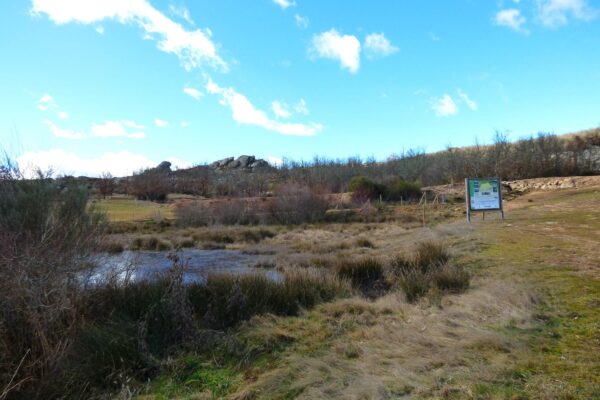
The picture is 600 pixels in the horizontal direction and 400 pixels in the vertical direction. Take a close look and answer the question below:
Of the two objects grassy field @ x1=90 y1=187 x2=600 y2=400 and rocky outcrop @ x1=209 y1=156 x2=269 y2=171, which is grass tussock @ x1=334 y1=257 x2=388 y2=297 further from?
rocky outcrop @ x1=209 y1=156 x2=269 y2=171

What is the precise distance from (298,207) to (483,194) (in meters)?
24.2

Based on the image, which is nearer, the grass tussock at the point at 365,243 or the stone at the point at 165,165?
the grass tussock at the point at 365,243

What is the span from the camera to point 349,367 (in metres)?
5.07

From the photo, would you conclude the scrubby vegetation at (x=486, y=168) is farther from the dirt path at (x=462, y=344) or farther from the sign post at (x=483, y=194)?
the dirt path at (x=462, y=344)

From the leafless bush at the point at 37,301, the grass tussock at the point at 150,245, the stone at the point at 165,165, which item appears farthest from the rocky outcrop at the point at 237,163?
the leafless bush at the point at 37,301

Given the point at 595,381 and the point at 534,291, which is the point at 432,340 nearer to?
→ the point at 595,381

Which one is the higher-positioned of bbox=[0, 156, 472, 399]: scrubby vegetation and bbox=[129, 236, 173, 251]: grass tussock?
bbox=[0, 156, 472, 399]: scrubby vegetation

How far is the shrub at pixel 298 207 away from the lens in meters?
43.4

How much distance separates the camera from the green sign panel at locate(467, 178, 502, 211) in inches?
824

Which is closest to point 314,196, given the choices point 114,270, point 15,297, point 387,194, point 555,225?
point 387,194

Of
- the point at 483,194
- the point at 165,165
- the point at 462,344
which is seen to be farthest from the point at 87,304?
the point at 165,165

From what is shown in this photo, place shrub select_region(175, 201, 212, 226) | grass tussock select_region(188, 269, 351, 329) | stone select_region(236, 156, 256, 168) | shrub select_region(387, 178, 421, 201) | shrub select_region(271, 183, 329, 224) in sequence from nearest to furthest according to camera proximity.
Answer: grass tussock select_region(188, 269, 351, 329) → shrub select_region(271, 183, 329, 224) → shrub select_region(175, 201, 212, 226) → shrub select_region(387, 178, 421, 201) → stone select_region(236, 156, 256, 168)

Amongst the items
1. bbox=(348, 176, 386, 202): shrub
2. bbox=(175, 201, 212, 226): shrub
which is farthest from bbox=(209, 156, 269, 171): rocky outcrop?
bbox=(175, 201, 212, 226): shrub

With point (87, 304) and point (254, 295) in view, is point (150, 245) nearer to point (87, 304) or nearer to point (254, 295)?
point (254, 295)
